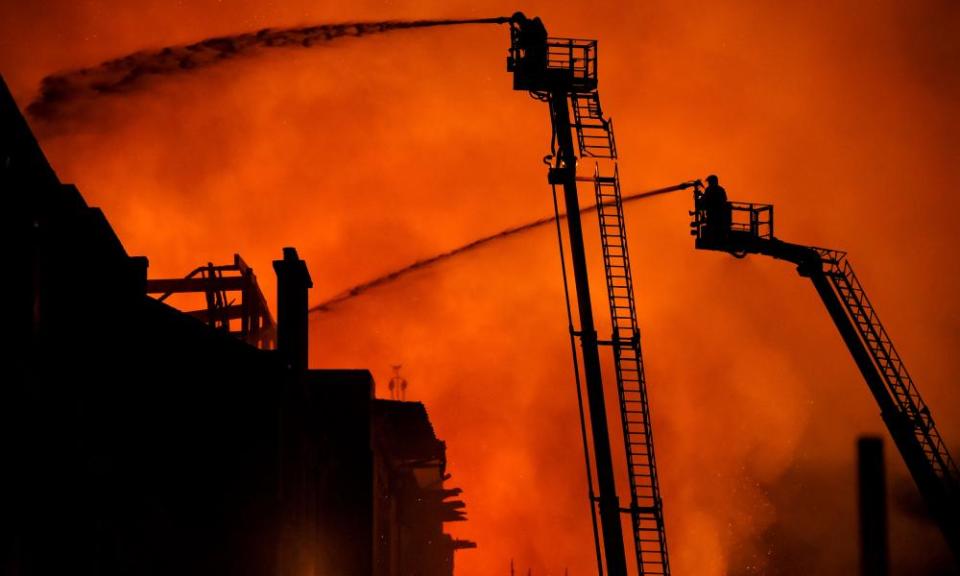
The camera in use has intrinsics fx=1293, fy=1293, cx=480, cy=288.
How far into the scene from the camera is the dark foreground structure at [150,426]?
14.5 meters

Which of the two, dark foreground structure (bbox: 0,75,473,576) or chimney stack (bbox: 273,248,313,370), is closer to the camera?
dark foreground structure (bbox: 0,75,473,576)

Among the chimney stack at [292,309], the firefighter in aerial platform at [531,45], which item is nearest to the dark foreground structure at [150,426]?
the chimney stack at [292,309]

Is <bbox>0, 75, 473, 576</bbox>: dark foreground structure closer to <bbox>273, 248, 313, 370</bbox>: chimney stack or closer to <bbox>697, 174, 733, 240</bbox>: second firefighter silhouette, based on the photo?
<bbox>273, 248, 313, 370</bbox>: chimney stack

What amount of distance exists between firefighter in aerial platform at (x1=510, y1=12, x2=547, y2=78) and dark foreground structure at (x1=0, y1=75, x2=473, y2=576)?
6.42 metres

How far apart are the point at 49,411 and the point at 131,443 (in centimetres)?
420

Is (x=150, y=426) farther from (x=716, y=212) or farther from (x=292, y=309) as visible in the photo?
(x=716, y=212)

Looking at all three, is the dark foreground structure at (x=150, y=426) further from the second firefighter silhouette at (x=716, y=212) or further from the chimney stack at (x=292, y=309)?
the second firefighter silhouette at (x=716, y=212)

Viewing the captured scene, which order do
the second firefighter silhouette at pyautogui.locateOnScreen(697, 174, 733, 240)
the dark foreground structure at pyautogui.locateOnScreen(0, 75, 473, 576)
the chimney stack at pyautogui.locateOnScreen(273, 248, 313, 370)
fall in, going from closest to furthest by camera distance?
1. the dark foreground structure at pyautogui.locateOnScreen(0, 75, 473, 576)
2. the chimney stack at pyautogui.locateOnScreen(273, 248, 313, 370)
3. the second firefighter silhouette at pyautogui.locateOnScreen(697, 174, 733, 240)

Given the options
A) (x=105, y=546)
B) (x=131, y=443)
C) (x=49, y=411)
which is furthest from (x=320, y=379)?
(x=49, y=411)

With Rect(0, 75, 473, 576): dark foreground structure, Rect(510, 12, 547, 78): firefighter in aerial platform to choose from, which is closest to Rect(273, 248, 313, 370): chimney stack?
Rect(0, 75, 473, 576): dark foreground structure

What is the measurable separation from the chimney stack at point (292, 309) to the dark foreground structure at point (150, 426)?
40 millimetres

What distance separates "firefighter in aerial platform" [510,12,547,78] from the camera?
27.4 m

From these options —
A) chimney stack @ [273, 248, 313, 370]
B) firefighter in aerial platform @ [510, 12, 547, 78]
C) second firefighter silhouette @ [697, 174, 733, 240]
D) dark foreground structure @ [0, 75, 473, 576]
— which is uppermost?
firefighter in aerial platform @ [510, 12, 547, 78]

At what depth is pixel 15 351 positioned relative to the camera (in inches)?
555
